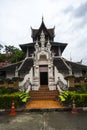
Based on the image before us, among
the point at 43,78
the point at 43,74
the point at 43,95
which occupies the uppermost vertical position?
the point at 43,74

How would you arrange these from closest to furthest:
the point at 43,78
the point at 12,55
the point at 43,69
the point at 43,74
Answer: the point at 43,69 → the point at 43,74 → the point at 43,78 → the point at 12,55

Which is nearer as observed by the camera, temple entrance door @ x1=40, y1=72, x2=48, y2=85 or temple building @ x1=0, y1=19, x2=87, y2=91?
temple building @ x1=0, y1=19, x2=87, y2=91

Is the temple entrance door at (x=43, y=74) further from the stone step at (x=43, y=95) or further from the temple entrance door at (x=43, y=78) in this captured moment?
the stone step at (x=43, y=95)

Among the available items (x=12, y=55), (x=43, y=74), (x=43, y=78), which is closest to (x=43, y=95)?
(x=43, y=74)

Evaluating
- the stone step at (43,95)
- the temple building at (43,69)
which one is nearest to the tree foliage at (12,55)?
the temple building at (43,69)

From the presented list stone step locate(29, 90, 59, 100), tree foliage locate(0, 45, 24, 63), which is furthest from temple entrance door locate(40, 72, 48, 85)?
tree foliage locate(0, 45, 24, 63)

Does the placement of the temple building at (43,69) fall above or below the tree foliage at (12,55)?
below

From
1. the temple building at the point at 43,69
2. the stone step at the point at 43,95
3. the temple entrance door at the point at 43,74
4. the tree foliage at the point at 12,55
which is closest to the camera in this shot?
the stone step at the point at 43,95

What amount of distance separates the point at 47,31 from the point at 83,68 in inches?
339

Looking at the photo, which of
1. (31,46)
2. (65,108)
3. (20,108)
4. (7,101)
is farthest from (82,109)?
(31,46)

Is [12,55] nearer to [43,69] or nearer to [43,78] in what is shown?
[43,78]

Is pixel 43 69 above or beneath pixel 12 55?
beneath

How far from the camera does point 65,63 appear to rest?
925 inches

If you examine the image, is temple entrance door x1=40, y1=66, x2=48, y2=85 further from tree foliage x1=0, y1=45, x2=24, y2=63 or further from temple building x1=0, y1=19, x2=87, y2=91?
tree foliage x1=0, y1=45, x2=24, y2=63
